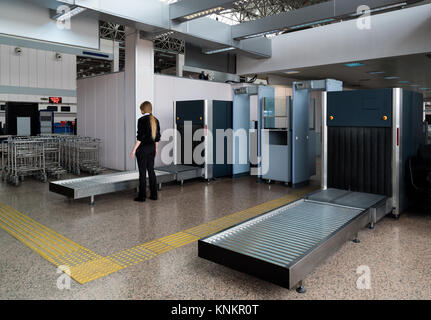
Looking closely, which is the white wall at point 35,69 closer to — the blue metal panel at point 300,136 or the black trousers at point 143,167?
the black trousers at point 143,167

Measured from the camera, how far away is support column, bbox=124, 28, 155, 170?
8930 millimetres

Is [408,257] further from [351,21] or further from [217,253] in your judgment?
[351,21]

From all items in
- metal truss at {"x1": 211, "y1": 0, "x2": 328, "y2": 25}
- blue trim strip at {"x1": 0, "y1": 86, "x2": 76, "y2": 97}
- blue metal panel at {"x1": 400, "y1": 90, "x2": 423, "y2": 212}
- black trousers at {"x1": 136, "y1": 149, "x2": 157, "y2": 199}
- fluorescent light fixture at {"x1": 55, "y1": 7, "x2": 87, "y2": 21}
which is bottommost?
black trousers at {"x1": 136, "y1": 149, "x2": 157, "y2": 199}

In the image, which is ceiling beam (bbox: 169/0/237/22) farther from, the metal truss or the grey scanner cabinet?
the metal truss

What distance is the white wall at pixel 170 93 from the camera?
9539 millimetres

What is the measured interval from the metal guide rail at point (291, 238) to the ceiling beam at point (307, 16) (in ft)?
14.0

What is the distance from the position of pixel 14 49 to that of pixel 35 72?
3.94ft

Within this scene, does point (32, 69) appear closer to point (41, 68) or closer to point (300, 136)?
point (41, 68)

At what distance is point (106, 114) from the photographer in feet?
33.0

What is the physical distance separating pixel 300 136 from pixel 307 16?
109 inches

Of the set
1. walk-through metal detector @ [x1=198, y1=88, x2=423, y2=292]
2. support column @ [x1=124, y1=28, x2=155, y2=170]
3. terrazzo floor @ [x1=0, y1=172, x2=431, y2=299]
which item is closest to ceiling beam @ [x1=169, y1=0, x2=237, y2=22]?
support column @ [x1=124, y1=28, x2=155, y2=170]

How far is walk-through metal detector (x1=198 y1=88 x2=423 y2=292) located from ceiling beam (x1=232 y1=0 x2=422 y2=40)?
2371 mm

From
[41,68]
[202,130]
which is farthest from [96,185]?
[41,68]

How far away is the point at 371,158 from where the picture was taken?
5.55 m
